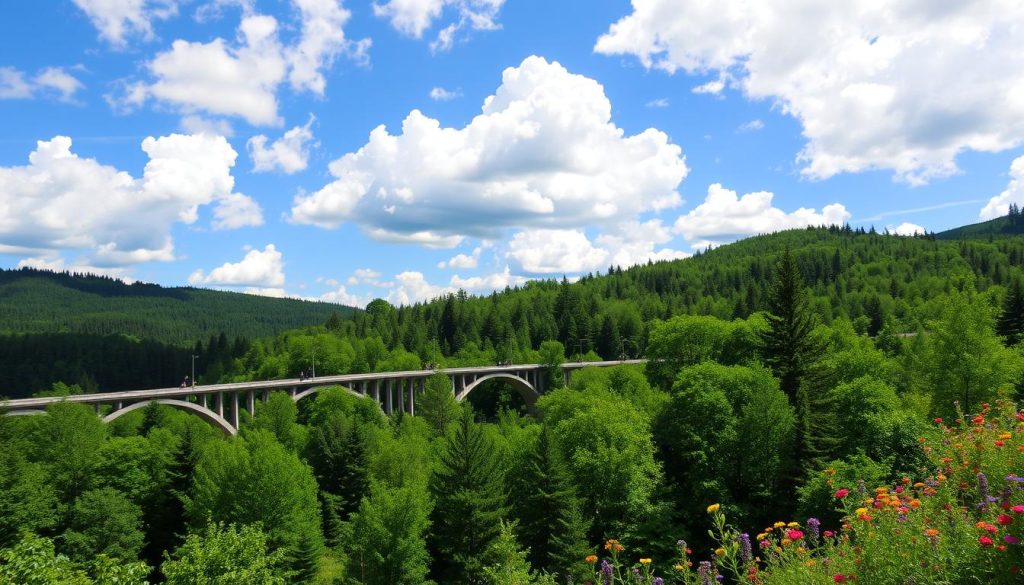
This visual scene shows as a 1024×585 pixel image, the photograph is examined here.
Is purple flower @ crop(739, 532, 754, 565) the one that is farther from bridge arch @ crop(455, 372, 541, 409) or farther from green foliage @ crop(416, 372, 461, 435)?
bridge arch @ crop(455, 372, 541, 409)

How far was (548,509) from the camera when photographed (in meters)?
27.8

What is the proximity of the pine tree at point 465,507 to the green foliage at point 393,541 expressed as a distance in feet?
3.87

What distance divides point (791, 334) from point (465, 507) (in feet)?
60.7

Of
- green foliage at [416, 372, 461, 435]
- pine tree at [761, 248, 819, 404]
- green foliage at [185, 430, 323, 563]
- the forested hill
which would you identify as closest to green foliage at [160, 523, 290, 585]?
green foliage at [185, 430, 323, 563]

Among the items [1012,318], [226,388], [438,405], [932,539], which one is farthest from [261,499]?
[1012,318]

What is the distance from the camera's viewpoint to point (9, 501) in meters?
31.4

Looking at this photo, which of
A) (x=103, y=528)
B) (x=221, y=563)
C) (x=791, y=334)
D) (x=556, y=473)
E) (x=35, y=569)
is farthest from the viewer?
(x=103, y=528)

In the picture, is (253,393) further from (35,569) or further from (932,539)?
(932,539)

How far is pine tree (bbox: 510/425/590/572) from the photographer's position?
25.7 meters

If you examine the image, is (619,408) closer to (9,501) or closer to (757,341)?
(757,341)

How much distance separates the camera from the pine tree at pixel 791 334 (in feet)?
104

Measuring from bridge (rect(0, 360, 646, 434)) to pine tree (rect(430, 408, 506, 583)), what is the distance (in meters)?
29.2

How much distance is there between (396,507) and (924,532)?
83.3 feet

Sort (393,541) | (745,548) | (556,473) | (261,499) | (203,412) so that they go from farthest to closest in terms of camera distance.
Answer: (203,412) → (261,499) → (556,473) → (393,541) → (745,548)
